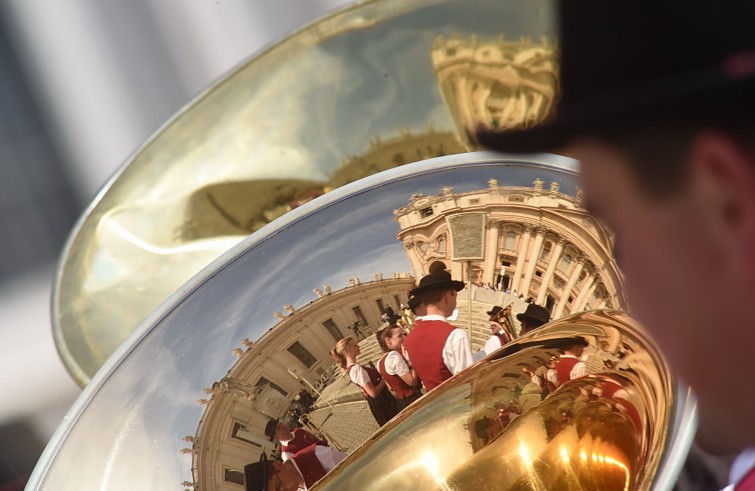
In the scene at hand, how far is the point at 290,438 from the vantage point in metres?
0.88

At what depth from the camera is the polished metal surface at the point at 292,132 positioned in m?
1.06

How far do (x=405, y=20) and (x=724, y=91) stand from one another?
88cm

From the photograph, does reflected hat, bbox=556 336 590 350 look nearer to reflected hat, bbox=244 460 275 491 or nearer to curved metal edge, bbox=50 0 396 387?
reflected hat, bbox=244 460 275 491

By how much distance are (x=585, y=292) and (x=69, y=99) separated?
133 cm

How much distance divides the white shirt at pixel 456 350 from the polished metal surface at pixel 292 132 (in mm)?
296

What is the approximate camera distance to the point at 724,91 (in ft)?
0.82

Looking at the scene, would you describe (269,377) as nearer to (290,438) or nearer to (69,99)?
(290,438)

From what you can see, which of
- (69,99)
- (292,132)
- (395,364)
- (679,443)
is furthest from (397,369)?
(69,99)

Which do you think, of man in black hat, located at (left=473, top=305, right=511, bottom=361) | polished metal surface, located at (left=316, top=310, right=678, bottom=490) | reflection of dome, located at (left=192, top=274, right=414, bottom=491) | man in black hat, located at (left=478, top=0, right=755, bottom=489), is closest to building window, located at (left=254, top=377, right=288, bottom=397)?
reflection of dome, located at (left=192, top=274, right=414, bottom=491)

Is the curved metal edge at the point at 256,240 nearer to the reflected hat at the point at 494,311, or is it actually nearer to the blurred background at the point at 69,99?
the reflected hat at the point at 494,311

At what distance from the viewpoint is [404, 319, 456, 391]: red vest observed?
2.83 feet

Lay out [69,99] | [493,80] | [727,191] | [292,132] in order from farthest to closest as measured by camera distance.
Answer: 1. [69,99]
2. [292,132]
3. [493,80]
4. [727,191]

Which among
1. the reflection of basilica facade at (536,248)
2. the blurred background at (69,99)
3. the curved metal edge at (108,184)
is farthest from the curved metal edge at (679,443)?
the blurred background at (69,99)

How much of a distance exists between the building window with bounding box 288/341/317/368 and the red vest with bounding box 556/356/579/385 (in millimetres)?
246
